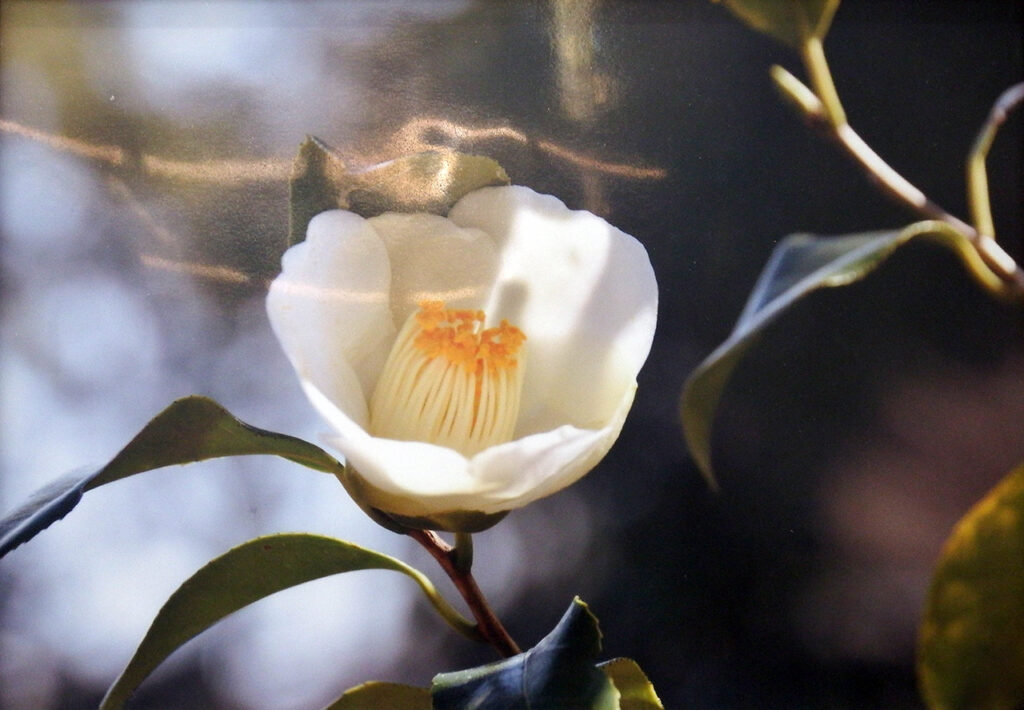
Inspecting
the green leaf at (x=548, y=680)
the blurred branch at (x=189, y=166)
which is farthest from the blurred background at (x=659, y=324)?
the green leaf at (x=548, y=680)

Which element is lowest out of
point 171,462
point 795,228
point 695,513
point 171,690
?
point 171,690

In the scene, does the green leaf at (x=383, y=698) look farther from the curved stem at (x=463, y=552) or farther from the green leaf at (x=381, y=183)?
the green leaf at (x=381, y=183)

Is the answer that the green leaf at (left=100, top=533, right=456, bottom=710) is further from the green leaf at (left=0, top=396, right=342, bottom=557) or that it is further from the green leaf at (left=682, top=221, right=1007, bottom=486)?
the green leaf at (left=682, top=221, right=1007, bottom=486)

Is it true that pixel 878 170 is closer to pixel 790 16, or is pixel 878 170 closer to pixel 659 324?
pixel 790 16

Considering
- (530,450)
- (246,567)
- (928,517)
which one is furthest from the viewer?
(928,517)

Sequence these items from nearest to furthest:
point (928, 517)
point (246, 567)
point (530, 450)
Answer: point (530, 450) → point (246, 567) → point (928, 517)

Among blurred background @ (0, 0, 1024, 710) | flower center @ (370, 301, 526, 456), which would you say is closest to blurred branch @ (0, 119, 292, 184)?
blurred background @ (0, 0, 1024, 710)

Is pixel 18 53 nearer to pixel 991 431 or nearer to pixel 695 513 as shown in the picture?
pixel 695 513

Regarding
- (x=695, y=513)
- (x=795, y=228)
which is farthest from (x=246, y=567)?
(x=795, y=228)
